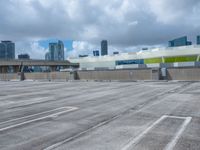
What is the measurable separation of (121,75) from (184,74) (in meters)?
10.8

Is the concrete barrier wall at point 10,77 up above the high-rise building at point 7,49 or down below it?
below

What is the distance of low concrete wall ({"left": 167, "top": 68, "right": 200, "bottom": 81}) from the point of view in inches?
1364

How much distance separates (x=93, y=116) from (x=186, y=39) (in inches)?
4582

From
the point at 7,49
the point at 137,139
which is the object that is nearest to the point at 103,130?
the point at 137,139

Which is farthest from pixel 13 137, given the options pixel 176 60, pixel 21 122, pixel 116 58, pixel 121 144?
pixel 116 58

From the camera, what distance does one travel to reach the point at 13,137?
7227mm

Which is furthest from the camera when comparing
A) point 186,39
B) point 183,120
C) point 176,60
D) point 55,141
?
point 186,39

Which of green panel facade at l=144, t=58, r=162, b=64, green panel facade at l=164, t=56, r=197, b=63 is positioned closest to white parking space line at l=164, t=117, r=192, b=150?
green panel facade at l=164, t=56, r=197, b=63

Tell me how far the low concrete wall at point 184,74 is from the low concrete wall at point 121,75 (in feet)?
6.84

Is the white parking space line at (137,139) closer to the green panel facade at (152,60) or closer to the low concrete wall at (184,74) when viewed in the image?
the low concrete wall at (184,74)

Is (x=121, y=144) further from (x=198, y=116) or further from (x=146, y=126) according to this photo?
(x=198, y=116)

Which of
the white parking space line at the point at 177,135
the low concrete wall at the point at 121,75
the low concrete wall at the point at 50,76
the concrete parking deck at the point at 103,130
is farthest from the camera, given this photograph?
the low concrete wall at the point at 50,76

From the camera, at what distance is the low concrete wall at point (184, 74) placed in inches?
1364

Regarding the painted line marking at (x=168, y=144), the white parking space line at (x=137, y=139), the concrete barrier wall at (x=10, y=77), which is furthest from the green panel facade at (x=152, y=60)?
the white parking space line at (x=137, y=139)
